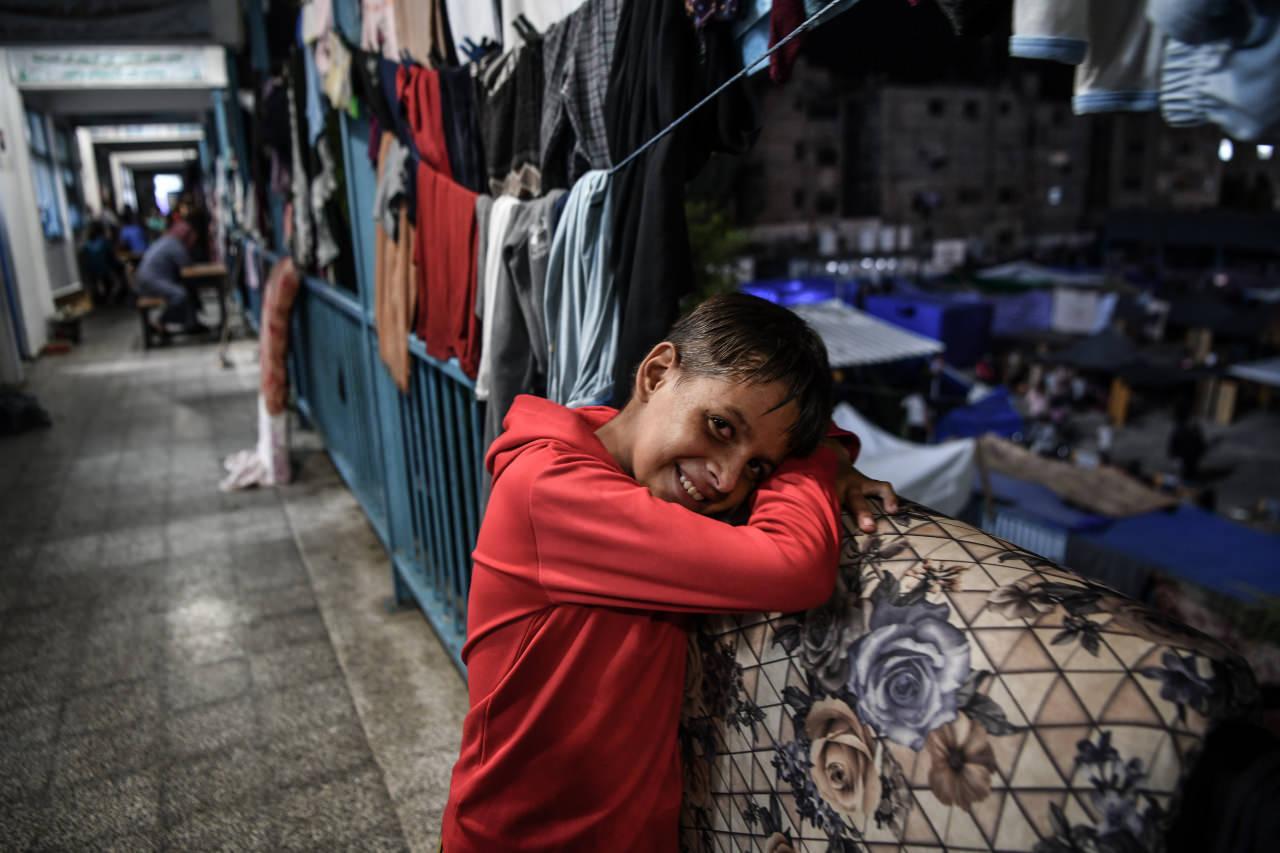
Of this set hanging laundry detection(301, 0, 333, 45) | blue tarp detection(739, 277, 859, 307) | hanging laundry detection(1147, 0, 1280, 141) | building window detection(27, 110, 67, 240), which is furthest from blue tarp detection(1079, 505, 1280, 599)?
building window detection(27, 110, 67, 240)

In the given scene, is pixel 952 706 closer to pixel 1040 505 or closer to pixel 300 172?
pixel 300 172

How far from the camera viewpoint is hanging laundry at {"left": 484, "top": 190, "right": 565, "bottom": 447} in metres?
2.32

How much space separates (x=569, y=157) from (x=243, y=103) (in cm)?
907

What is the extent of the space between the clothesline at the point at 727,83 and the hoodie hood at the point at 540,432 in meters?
0.68

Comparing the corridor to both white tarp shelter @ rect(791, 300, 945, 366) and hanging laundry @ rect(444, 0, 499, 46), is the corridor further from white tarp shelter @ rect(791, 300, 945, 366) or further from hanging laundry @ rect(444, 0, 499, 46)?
white tarp shelter @ rect(791, 300, 945, 366)

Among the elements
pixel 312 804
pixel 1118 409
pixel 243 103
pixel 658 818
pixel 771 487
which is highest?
pixel 243 103

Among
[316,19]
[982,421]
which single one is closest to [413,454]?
[316,19]

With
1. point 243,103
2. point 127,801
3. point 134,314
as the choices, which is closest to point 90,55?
point 243,103

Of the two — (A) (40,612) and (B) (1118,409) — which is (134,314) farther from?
(B) (1118,409)

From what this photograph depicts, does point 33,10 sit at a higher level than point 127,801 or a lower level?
higher

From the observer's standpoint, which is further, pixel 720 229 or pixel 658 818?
pixel 720 229

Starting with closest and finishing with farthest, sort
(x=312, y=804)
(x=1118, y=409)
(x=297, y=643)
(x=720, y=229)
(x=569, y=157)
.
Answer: (x=569, y=157) < (x=312, y=804) < (x=297, y=643) < (x=720, y=229) < (x=1118, y=409)

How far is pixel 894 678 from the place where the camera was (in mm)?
1168

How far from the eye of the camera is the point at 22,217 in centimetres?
1278
